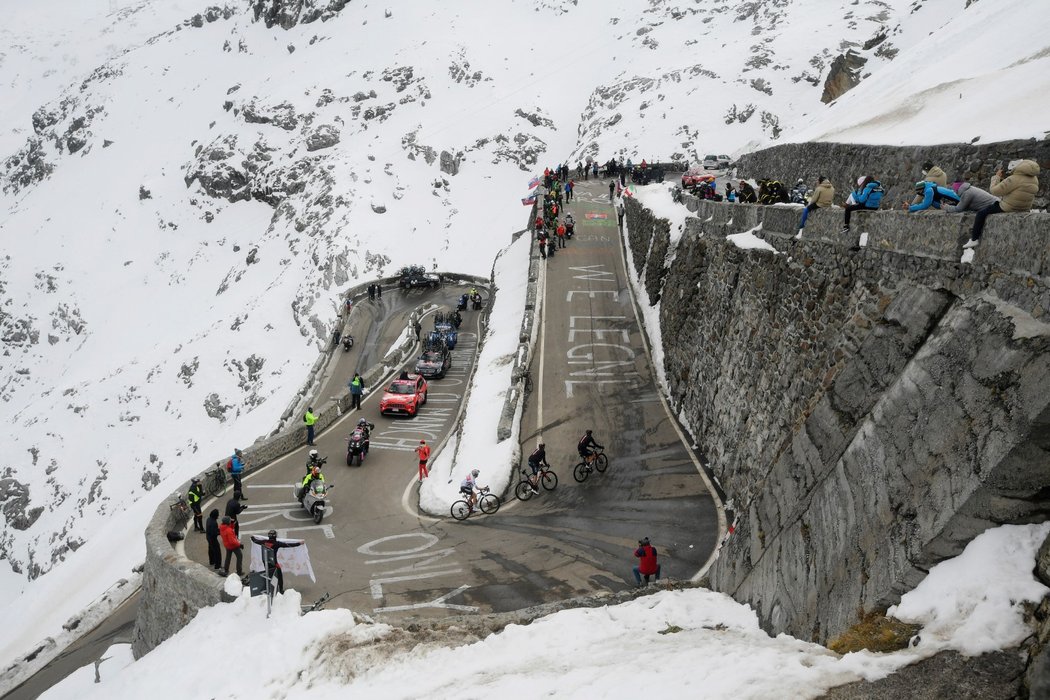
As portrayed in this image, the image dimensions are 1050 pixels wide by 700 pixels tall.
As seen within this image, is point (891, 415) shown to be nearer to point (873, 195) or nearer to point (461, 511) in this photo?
point (873, 195)

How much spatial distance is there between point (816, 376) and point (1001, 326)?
21.6 feet

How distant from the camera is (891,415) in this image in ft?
24.4

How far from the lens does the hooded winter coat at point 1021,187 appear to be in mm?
7625

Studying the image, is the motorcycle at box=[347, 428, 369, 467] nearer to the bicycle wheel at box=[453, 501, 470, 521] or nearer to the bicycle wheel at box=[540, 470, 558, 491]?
the bicycle wheel at box=[453, 501, 470, 521]

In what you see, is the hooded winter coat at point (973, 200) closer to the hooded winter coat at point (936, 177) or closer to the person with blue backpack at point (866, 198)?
the hooded winter coat at point (936, 177)

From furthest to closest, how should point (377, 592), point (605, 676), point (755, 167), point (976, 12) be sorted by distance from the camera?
1. point (755, 167)
2. point (976, 12)
3. point (377, 592)
4. point (605, 676)

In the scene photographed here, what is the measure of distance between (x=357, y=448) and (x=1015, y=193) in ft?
63.7

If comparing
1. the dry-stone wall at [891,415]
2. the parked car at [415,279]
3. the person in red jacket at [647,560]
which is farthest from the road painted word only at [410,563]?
the parked car at [415,279]

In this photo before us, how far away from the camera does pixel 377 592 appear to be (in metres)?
14.5

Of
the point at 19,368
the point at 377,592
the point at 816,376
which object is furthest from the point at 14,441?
the point at 816,376

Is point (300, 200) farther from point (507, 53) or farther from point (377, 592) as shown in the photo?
point (377, 592)

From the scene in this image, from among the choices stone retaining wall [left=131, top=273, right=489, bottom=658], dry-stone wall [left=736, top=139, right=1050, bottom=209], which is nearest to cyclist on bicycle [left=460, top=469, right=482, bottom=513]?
stone retaining wall [left=131, top=273, right=489, bottom=658]

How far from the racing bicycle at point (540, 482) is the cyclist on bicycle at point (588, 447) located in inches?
39.7

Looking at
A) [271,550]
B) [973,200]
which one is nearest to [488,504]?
[271,550]
